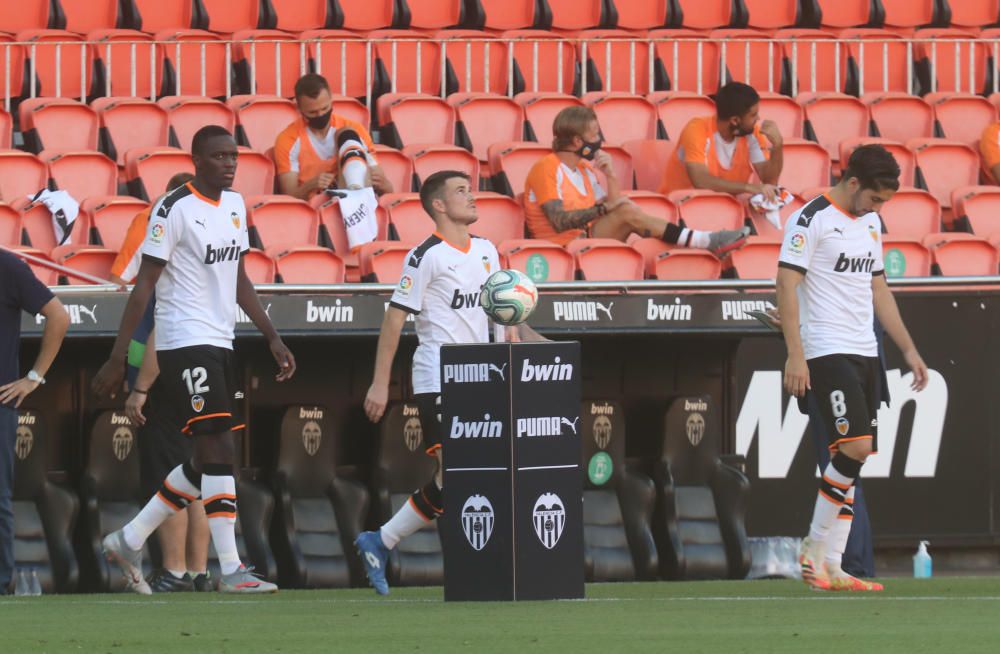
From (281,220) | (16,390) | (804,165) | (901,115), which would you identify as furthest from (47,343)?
(901,115)

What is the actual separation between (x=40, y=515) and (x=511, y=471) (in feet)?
11.2

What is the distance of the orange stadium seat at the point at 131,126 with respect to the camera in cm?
1203

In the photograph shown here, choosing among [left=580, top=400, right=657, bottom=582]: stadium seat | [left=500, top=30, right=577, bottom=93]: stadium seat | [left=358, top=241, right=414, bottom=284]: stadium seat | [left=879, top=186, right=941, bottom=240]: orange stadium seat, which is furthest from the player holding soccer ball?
[left=500, top=30, right=577, bottom=93]: stadium seat

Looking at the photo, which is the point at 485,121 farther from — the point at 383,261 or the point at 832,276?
the point at 832,276

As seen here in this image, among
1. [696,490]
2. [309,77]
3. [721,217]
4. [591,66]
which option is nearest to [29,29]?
[309,77]

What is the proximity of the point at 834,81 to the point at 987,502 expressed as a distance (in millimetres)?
4749

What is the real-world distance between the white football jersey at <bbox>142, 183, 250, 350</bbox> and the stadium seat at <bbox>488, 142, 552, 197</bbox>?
4386 mm

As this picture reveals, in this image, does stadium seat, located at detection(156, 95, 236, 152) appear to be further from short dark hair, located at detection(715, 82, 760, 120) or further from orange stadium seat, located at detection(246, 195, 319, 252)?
short dark hair, located at detection(715, 82, 760, 120)

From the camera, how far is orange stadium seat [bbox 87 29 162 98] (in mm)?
13023

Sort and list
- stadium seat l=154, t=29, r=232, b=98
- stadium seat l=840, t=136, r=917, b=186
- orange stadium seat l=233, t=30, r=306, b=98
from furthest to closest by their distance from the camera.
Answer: orange stadium seat l=233, t=30, r=306, b=98 → stadium seat l=154, t=29, r=232, b=98 → stadium seat l=840, t=136, r=917, b=186

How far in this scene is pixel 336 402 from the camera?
33.8 feet

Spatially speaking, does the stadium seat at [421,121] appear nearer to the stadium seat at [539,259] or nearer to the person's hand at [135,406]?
the stadium seat at [539,259]

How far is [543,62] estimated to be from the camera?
14047 mm

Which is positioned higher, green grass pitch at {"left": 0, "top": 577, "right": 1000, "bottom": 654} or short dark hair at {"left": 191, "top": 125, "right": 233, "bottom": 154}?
short dark hair at {"left": 191, "top": 125, "right": 233, "bottom": 154}
